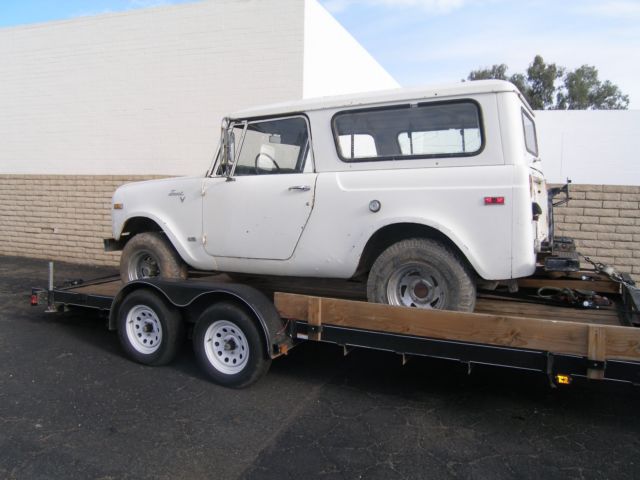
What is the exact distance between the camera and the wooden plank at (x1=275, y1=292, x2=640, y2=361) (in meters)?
3.40

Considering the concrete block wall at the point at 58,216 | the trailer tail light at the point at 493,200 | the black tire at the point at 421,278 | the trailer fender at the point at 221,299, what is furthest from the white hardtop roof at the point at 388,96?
the concrete block wall at the point at 58,216

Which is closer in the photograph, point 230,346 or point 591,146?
point 230,346

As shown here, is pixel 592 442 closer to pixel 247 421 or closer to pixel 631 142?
pixel 247 421

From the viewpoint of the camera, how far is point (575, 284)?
16.3 ft

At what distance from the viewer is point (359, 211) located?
4414 mm

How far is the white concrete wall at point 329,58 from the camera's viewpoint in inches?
392

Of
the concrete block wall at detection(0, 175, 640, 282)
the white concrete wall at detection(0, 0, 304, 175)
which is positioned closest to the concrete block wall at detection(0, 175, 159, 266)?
the concrete block wall at detection(0, 175, 640, 282)

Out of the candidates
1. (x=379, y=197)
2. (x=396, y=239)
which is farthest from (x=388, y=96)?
(x=396, y=239)

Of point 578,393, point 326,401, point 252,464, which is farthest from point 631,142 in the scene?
point 252,464

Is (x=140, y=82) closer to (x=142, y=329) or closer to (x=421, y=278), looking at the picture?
(x=142, y=329)

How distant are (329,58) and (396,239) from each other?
748 cm

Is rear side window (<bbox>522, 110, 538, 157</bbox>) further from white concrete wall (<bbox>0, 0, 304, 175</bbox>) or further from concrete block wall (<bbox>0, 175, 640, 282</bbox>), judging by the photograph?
concrete block wall (<bbox>0, 175, 640, 282</bbox>)

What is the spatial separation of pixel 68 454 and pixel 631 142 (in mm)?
18088

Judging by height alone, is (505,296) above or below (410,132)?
below
